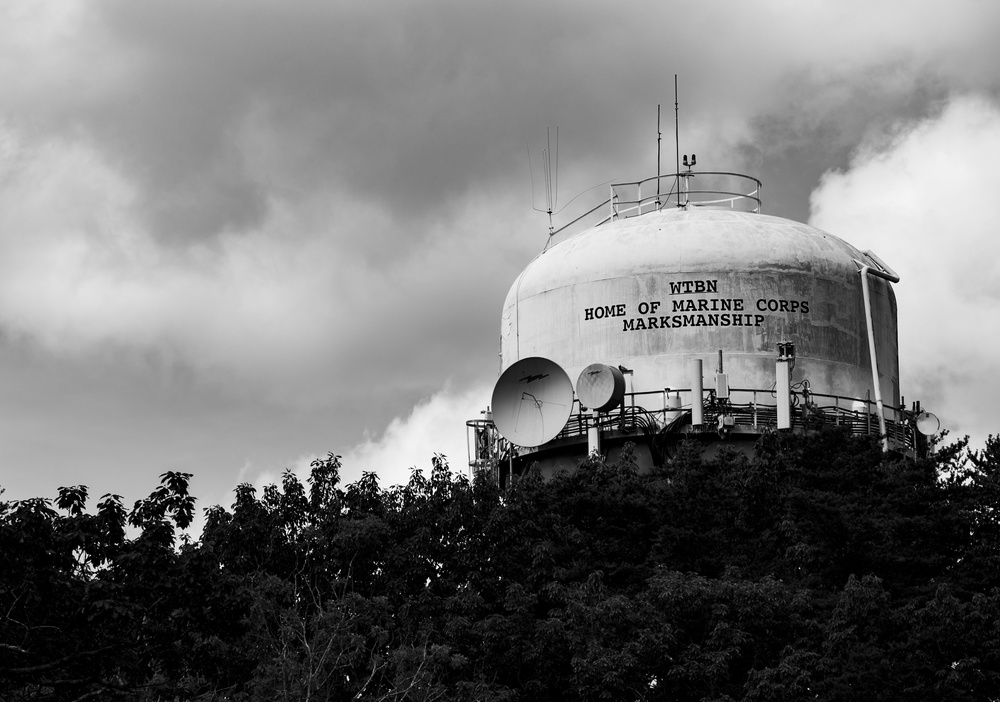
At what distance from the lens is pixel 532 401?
44.8 meters

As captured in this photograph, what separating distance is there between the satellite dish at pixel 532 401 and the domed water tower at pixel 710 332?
16 cm

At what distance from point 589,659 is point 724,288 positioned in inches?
618

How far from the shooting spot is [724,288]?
46125 mm

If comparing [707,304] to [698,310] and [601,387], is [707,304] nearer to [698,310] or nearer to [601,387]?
[698,310]

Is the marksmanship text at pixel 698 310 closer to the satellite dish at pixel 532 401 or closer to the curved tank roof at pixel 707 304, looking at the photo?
the curved tank roof at pixel 707 304

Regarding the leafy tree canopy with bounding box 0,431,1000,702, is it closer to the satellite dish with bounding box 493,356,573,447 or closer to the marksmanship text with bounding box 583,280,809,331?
the satellite dish with bounding box 493,356,573,447

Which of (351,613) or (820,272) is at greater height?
(820,272)

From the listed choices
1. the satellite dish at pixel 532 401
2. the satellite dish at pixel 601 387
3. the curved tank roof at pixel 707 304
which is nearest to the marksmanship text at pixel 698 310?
the curved tank roof at pixel 707 304

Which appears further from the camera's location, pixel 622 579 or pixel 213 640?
pixel 622 579

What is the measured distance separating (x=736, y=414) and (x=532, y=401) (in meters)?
5.32


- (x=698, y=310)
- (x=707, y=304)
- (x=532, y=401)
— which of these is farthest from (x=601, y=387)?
(x=707, y=304)

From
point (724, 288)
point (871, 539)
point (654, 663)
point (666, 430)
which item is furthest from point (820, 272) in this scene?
point (654, 663)

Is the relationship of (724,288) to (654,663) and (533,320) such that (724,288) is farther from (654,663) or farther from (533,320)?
(654,663)

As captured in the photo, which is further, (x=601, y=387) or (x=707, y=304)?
(x=707, y=304)
